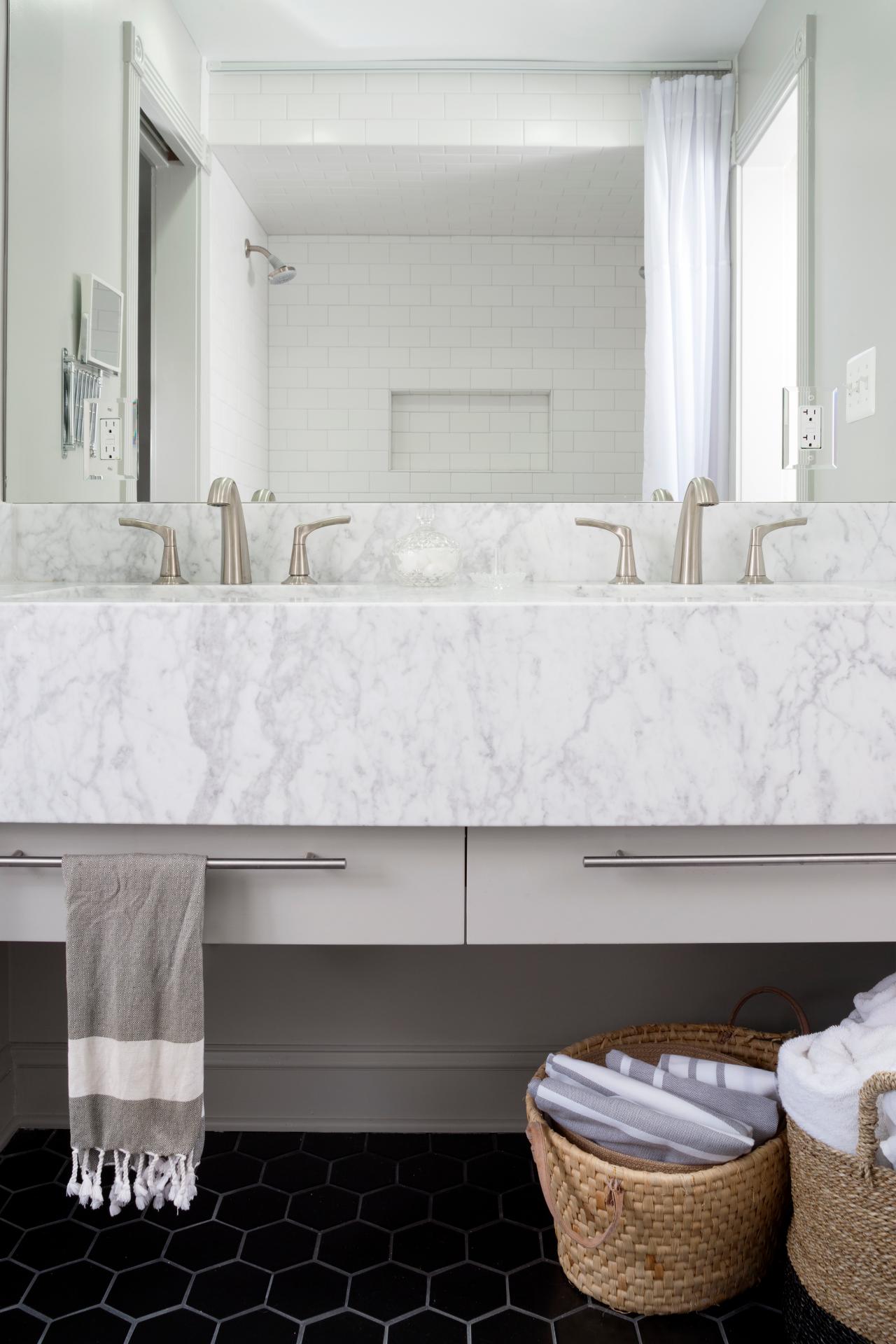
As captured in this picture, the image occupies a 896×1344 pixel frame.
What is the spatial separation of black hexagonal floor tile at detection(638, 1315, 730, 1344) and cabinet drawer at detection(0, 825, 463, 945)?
1.95 ft

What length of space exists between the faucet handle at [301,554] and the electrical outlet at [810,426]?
0.81m

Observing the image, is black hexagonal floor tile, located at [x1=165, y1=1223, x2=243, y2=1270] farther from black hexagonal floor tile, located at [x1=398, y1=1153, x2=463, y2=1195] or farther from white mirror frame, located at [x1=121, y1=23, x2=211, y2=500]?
white mirror frame, located at [x1=121, y1=23, x2=211, y2=500]

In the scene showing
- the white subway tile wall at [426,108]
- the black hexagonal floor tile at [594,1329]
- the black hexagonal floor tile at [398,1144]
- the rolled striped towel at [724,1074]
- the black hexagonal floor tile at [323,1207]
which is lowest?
the black hexagonal floor tile at [594,1329]

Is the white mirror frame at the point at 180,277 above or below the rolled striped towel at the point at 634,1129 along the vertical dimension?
above

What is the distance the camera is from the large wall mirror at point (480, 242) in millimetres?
1711

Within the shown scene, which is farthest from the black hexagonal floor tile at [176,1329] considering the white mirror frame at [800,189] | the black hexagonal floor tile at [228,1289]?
the white mirror frame at [800,189]

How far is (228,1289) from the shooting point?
1327mm

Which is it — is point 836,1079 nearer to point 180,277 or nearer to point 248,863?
point 248,863

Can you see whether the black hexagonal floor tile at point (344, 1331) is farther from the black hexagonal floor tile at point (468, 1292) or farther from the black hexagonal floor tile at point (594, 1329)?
the black hexagonal floor tile at point (594, 1329)

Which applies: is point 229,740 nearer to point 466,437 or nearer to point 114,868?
point 114,868

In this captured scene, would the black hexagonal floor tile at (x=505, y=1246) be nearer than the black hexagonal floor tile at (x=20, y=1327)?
No

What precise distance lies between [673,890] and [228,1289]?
815 mm

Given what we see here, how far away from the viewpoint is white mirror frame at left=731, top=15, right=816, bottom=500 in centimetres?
171

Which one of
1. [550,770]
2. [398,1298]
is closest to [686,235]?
[550,770]
